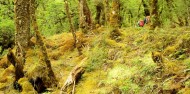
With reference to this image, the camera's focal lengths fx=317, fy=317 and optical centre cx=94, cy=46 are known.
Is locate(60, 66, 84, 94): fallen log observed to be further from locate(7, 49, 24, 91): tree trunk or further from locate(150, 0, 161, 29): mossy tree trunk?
locate(150, 0, 161, 29): mossy tree trunk

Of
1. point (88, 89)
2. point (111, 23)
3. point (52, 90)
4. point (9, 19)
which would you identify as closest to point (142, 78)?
point (88, 89)

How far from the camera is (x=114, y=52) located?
1076 centimetres

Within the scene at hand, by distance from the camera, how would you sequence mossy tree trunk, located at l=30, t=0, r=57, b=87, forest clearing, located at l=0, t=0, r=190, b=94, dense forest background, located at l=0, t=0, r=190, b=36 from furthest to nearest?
dense forest background, located at l=0, t=0, r=190, b=36, mossy tree trunk, located at l=30, t=0, r=57, b=87, forest clearing, located at l=0, t=0, r=190, b=94

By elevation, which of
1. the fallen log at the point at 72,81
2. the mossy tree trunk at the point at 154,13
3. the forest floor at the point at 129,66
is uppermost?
the mossy tree trunk at the point at 154,13

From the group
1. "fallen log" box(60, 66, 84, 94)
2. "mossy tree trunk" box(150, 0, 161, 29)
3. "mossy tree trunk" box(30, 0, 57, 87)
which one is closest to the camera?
"fallen log" box(60, 66, 84, 94)

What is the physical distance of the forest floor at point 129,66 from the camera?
720 cm

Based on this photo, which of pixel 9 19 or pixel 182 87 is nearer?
pixel 182 87

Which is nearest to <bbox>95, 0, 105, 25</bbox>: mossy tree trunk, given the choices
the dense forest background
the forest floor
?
the dense forest background

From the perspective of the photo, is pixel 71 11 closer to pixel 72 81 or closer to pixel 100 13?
pixel 100 13

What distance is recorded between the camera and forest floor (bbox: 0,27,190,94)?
23.6 feet

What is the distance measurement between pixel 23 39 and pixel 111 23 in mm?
3621

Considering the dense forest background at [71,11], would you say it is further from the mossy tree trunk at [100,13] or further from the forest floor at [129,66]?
the forest floor at [129,66]

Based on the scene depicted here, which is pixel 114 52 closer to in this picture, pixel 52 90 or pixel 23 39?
pixel 52 90

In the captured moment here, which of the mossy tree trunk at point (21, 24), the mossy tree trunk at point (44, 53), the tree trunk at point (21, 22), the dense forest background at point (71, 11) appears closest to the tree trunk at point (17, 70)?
the mossy tree trunk at point (44, 53)
